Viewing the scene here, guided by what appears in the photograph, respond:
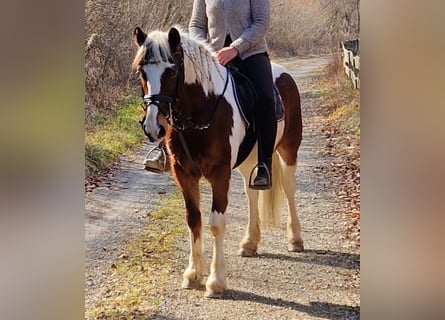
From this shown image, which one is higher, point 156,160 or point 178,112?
point 178,112

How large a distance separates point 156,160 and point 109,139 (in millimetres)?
192

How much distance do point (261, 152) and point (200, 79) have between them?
345 mm

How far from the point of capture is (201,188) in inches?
89.7

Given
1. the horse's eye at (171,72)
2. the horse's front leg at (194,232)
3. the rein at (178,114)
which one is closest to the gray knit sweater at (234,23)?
the rein at (178,114)

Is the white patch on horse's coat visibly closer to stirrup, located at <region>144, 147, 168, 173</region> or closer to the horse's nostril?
stirrup, located at <region>144, 147, 168, 173</region>

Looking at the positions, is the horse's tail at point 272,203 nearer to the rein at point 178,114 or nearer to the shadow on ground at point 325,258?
the shadow on ground at point 325,258

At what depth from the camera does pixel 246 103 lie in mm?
2299

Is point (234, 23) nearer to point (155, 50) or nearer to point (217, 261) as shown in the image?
point (155, 50)

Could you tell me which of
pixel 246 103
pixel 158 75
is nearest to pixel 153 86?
pixel 158 75

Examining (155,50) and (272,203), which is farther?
(272,203)

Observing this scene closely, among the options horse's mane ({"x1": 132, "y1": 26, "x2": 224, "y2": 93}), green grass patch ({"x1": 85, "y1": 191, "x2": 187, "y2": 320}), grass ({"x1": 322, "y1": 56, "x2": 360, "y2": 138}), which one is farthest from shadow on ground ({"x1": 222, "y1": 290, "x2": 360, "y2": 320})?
horse's mane ({"x1": 132, "y1": 26, "x2": 224, "y2": 93})

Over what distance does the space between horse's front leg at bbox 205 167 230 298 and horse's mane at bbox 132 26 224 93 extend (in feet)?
1.09

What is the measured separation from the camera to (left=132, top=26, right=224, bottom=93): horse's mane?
2062mm
